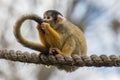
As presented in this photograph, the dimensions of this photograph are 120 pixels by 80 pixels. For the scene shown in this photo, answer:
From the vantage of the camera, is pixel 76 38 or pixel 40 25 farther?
pixel 76 38

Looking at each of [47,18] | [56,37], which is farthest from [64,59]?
[47,18]

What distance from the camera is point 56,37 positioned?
242 centimetres

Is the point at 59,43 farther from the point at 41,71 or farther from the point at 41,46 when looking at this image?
the point at 41,71

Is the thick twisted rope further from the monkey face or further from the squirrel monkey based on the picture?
the monkey face

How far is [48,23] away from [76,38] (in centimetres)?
25

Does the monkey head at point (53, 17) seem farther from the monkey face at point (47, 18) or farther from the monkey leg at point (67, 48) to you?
the monkey leg at point (67, 48)

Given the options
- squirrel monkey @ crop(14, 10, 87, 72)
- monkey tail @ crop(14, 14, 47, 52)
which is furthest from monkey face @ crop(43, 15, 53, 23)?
monkey tail @ crop(14, 14, 47, 52)

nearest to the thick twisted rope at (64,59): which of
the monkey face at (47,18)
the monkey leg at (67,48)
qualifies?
the monkey leg at (67,48)

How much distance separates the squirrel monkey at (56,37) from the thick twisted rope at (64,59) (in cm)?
6

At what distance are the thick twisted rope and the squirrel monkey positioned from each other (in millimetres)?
64

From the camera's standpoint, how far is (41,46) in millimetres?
2432

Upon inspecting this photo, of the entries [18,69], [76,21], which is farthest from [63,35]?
[18,69]

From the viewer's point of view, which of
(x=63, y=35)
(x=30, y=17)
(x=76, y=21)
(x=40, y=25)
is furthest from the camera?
(x=76, y=21)

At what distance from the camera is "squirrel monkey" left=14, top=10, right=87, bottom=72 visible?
234cm
